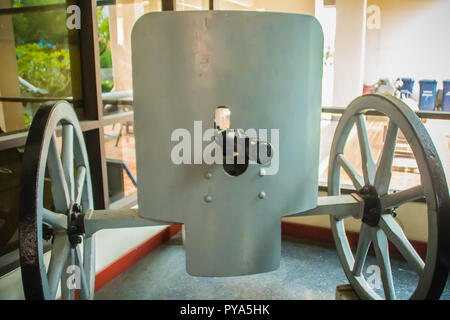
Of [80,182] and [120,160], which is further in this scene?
[120,160]

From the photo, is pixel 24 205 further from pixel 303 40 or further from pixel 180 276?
pixel 180 276

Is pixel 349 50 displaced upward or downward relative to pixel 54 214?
upward

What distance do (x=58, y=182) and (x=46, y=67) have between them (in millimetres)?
1515

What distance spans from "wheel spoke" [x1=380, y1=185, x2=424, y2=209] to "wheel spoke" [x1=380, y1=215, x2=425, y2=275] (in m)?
0.05

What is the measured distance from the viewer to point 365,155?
1602 millimetres

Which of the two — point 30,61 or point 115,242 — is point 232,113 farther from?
point 30,61

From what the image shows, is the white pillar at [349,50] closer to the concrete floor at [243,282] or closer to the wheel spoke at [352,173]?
the concrete floor at [243,282]

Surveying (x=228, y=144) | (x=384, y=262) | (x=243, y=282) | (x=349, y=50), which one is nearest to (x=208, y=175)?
(x=228, y=144)

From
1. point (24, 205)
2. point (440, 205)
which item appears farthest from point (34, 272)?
point (440, 205)

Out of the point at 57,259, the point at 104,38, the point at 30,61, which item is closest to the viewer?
the point at 57,259

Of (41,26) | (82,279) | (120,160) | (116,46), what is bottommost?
(82,279)

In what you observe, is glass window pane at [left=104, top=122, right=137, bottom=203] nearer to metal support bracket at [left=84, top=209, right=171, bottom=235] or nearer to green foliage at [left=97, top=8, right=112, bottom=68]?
green foliage at [left=97, top=8, right=112, bottom=68]

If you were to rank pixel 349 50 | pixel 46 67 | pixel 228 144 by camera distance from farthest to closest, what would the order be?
pixel 349 50, pixel 46 67, pixel 228 144

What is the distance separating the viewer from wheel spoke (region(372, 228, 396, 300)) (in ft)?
4.76
